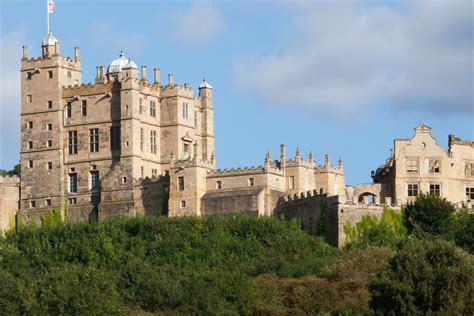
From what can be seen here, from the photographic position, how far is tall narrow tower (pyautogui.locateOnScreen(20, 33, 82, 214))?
126m

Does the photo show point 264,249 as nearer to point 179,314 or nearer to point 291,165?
point 291,165

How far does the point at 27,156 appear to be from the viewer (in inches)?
4973

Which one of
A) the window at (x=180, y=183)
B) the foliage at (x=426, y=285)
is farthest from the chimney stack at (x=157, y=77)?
the foliage at (x=426, y=285)

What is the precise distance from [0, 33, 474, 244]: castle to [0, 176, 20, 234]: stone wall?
466 millimetres

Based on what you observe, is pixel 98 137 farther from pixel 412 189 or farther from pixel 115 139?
pixel 412 189

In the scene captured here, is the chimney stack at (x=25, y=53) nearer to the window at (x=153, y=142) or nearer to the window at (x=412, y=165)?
the window at (x=153, y=142)

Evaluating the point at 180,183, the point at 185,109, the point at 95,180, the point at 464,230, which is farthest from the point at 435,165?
the point at 95,180

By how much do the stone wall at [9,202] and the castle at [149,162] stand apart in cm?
47

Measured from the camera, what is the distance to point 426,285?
9612 centimetres

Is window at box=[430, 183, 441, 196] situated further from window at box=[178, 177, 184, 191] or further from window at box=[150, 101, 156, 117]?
window at box=[150, 101, 156, 117]

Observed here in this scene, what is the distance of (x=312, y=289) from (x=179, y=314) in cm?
628

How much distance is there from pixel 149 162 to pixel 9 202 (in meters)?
7.88

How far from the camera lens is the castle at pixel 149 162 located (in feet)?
396

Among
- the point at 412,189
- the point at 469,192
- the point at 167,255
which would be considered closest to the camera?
the point at 167,255
